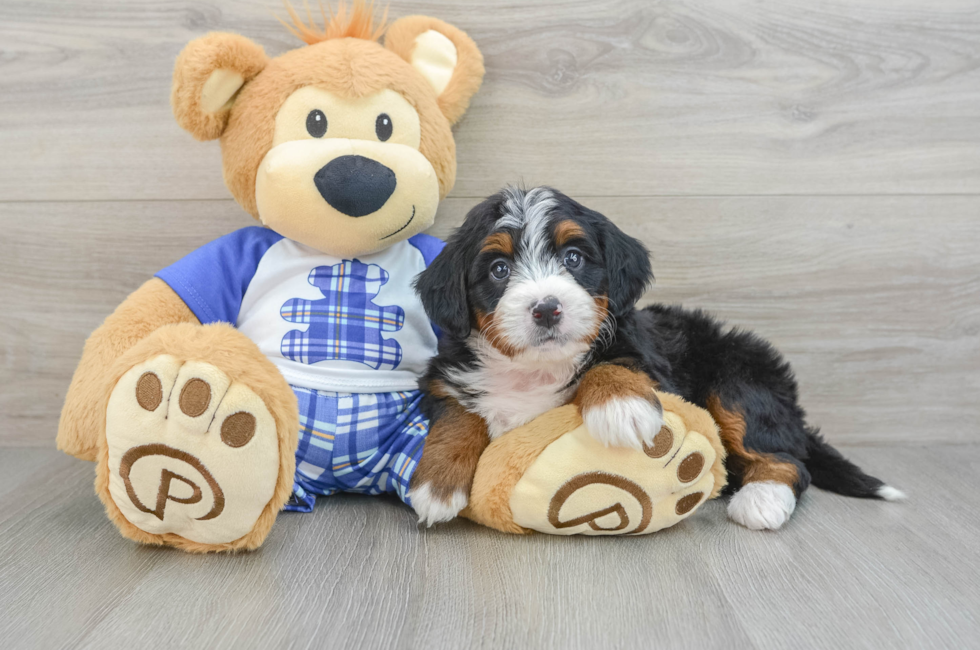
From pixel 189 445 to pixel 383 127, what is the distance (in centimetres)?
88

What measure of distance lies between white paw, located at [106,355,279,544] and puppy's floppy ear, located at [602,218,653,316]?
0.77m

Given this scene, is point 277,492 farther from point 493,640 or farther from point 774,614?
point 774,614

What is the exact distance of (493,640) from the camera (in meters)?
1.16

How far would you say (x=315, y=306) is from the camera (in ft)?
5.77

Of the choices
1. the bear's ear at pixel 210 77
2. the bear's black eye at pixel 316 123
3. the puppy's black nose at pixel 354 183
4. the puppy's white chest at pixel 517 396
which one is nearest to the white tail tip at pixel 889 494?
the puppy's white chest at pixel 517 396

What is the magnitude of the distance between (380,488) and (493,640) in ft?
2.32

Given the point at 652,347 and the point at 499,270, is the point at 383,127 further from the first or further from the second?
the point at 652,347

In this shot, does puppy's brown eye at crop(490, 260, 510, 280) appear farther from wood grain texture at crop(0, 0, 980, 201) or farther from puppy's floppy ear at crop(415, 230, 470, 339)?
wood grain texture at crop(0, 0, 980, 201)

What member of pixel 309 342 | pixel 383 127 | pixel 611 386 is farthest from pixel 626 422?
pixel 383 127

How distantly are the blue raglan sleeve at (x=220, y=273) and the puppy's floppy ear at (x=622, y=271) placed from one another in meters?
0.90

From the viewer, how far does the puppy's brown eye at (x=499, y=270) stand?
4.91 ft

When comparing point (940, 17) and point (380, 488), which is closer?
point (380, 488)

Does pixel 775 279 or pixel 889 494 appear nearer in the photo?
pixel 889 494

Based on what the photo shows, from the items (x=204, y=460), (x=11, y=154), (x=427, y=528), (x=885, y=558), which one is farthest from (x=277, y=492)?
(x=11, y=154)
